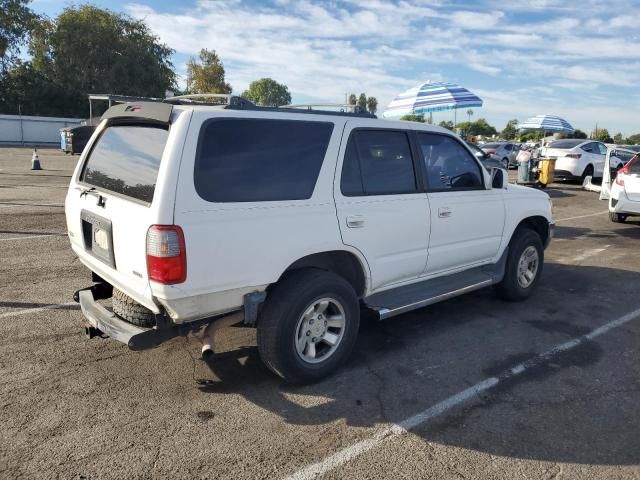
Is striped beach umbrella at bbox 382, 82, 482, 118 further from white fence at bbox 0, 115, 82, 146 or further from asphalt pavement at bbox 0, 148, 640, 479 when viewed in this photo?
white fence at bbox 0, 115, 82, 146

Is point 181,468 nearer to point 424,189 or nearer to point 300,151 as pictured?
point 300,151

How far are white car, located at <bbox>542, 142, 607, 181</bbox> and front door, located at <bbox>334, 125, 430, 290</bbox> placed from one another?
15.9 metres

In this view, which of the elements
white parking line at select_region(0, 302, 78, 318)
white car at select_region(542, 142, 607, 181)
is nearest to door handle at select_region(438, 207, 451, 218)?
white parking line at select_region(0, 302, 78, 318)

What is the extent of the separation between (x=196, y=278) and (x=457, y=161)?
2.87 m

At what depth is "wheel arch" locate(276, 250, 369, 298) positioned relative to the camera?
3.77 m

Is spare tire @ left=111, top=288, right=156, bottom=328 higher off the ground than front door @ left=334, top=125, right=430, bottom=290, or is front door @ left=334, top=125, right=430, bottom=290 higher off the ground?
front door @ left=334, top=125, right=430, bottom=290

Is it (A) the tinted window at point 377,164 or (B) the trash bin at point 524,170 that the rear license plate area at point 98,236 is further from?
(B) the trash bin at point 524,170

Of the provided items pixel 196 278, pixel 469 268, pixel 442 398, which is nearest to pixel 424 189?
pixel 469 268

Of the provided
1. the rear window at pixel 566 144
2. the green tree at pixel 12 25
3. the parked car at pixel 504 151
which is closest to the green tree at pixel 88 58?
the green tree at pixel 12 25

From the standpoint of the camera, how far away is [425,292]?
172 inches

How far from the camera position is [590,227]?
10305 mm

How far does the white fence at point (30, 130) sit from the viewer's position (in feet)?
132

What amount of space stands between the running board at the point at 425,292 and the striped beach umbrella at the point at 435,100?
9358 millimetres

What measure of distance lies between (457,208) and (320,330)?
181 centimetres
